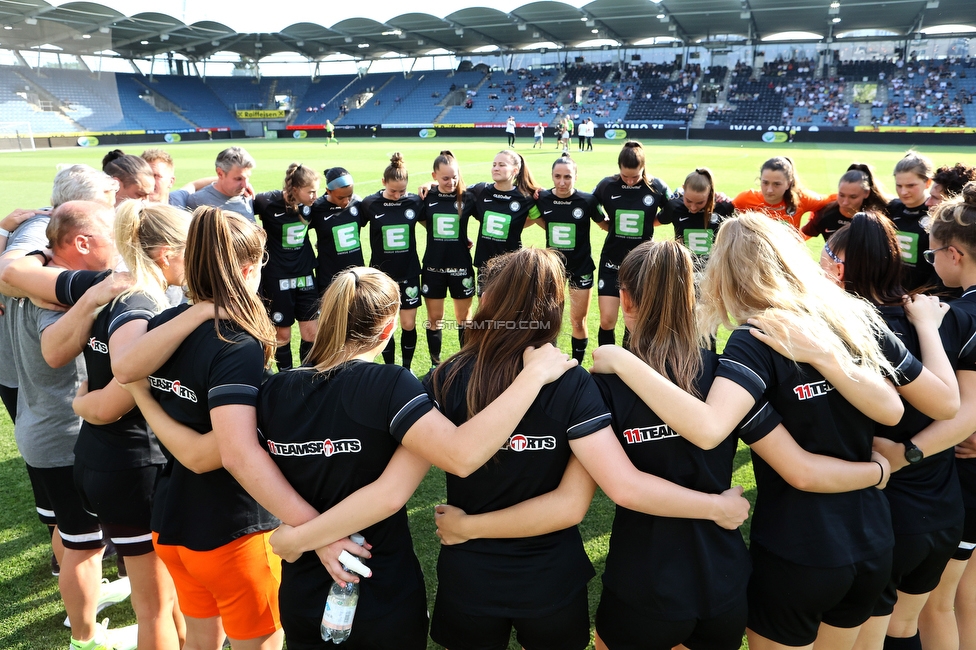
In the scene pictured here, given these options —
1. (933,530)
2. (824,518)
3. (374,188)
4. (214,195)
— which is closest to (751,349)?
(824,518)

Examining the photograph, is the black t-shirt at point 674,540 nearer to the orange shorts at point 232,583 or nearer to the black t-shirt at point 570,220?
the orange shorts at point 232,583

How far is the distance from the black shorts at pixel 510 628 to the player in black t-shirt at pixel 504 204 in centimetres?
509

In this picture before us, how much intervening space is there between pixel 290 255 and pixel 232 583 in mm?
4754

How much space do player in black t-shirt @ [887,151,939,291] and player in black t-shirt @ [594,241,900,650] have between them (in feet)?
12.5

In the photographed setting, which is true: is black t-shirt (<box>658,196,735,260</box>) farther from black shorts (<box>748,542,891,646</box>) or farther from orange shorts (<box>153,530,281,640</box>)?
orange shorts (<box>153,530,281,640</box>)

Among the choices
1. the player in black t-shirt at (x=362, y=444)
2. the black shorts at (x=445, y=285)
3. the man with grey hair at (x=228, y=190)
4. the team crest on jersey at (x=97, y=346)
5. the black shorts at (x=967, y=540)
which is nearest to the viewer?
the player in black t-shirt at (x=362, y=444)

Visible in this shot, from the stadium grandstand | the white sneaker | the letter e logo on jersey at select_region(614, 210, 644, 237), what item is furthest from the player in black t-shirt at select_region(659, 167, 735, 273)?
the stadium grandstand

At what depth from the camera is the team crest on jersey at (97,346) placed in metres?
2.63

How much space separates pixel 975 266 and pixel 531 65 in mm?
63719

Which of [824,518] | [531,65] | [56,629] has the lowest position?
[56,629]

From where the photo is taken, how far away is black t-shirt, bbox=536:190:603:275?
273 inches

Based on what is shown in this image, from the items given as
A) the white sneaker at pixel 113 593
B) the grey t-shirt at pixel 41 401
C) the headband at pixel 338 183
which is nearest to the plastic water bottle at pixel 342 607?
the grey t-shirt at pixel 41 401

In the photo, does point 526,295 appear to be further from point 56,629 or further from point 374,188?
point 374,188

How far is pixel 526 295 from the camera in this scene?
2121mm
